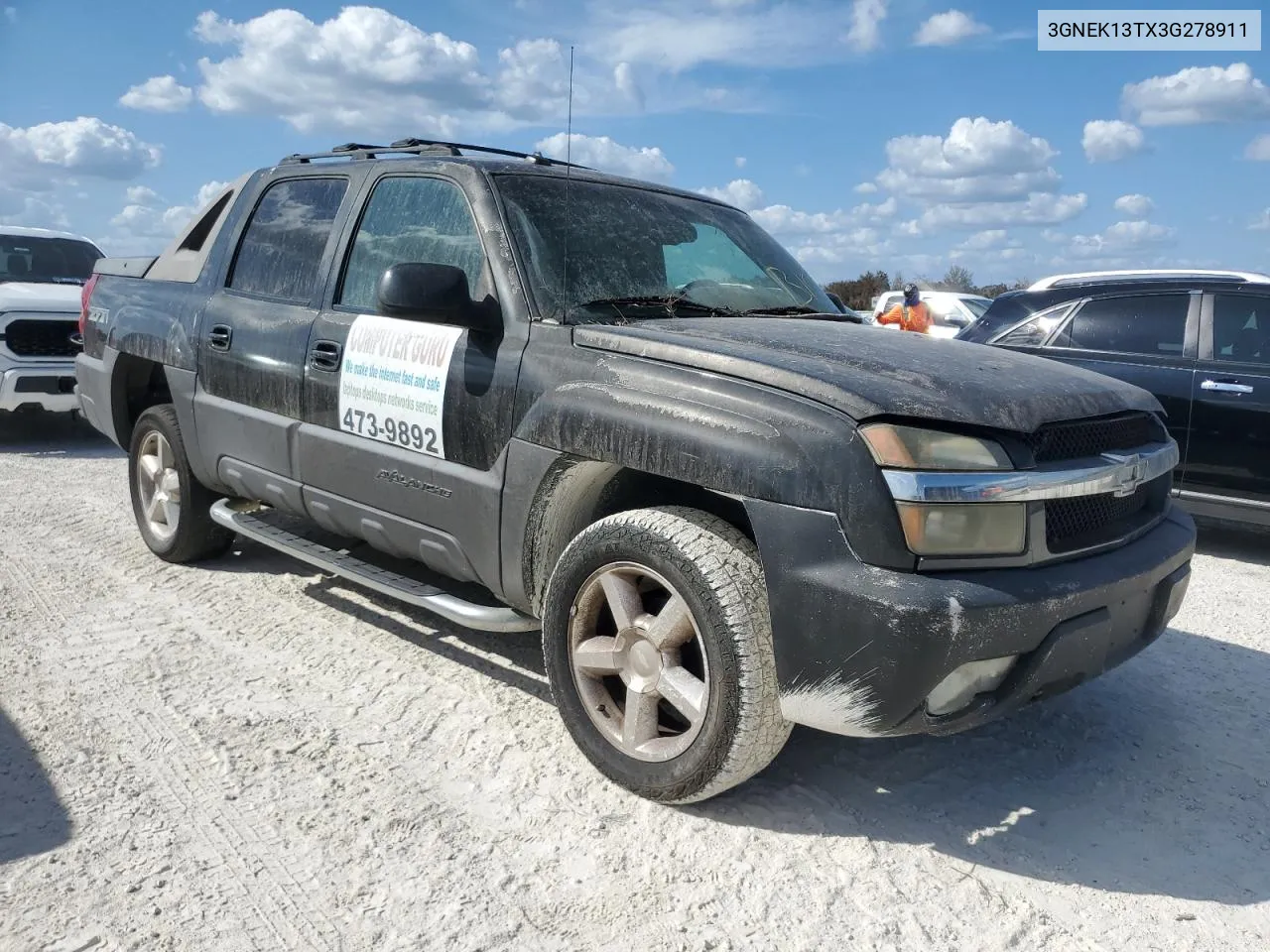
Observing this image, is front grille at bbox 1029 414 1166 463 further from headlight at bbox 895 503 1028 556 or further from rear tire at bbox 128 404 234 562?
rear tire at bbox 128 404 234 562

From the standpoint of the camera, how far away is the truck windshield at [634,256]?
3301 millimetres

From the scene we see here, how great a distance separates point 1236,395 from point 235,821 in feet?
18.8

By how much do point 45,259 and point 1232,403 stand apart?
1027 cm

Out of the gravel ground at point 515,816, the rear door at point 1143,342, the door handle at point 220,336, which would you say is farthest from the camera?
the rear door at point 1143,342

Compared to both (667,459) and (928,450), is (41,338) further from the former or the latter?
(928,450)

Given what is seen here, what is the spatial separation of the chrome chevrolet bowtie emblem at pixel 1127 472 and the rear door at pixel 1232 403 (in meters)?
3.55

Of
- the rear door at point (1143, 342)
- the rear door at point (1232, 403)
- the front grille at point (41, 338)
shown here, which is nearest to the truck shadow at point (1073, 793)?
the rear door at point (1232, 403)

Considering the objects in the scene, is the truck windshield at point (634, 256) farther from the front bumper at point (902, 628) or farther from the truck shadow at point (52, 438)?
the truck shadow at point (52, 438)

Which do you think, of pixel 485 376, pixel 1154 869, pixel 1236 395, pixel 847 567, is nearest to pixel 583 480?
pixel 485 376

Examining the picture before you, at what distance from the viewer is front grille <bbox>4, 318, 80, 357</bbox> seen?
8695 millimetres

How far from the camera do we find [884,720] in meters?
2.46

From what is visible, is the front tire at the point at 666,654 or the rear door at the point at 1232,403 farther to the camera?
the rear door at the point at 1232,403

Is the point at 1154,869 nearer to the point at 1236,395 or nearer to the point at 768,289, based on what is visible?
the point at 768,289

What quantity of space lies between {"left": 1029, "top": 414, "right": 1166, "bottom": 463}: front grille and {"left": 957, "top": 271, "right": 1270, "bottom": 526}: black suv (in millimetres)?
3160
